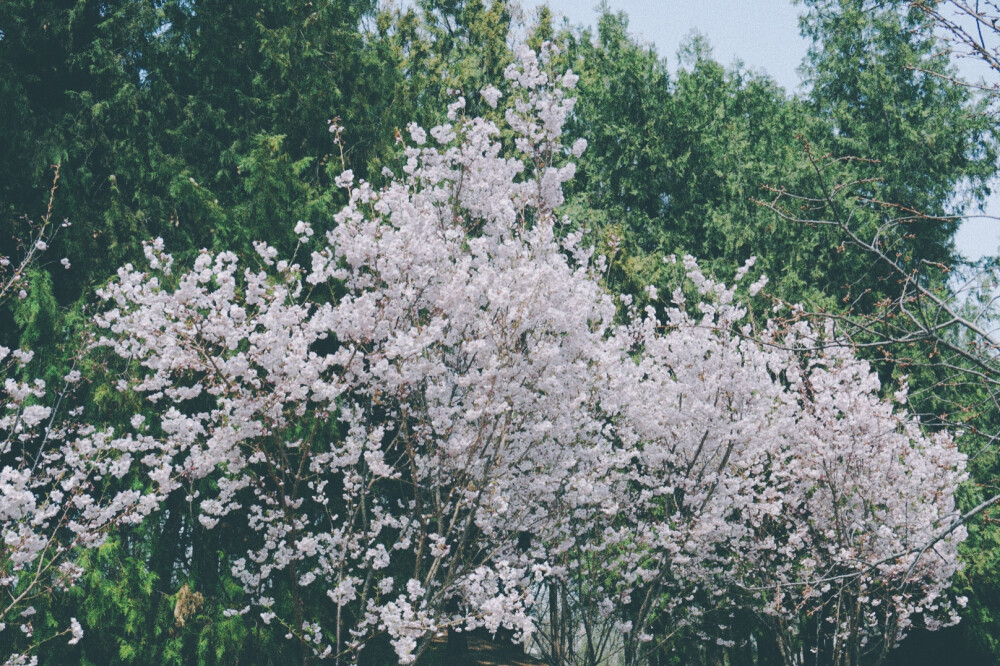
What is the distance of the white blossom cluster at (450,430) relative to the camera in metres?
5.84

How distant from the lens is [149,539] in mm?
6781

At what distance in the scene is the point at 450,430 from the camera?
6.71 metres

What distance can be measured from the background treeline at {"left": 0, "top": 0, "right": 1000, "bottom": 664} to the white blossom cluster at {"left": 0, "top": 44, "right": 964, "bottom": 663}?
1.91ft

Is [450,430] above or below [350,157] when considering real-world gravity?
below

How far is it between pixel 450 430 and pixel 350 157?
179 inches

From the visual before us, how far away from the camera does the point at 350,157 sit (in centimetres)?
970

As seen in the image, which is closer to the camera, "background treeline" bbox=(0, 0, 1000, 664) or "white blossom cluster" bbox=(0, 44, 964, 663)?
"white blossom cluster" bbox=(0, 44, 964, 663)

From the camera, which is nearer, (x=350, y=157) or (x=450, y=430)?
(x=450, y=430)

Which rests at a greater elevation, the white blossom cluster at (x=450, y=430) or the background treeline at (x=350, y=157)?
the background treeline at (x=350, y=157)

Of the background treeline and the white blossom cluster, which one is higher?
the background treeline

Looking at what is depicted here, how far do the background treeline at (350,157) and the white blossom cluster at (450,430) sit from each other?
0.58 m

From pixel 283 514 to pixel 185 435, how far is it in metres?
0.98

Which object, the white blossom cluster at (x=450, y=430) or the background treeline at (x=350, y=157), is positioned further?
the background treeline at (x=350, y=157)

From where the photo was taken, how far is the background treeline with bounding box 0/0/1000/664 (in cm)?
660
